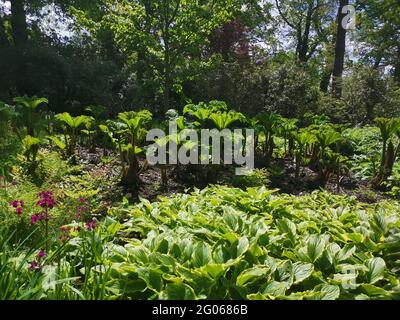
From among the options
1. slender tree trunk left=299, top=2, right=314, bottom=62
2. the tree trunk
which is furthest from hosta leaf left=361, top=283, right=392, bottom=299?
slender tree trunk left=299, top=2, right=314, bottom=62

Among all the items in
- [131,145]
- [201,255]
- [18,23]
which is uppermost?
[18,23]

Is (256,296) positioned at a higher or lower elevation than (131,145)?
lower

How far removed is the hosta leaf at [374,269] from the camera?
1.87 metres

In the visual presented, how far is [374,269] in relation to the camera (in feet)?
6.28

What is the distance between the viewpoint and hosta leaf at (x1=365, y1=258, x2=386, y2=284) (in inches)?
73.5

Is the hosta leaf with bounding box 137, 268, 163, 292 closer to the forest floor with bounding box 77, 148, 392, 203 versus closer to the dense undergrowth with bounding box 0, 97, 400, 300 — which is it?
the dense undergrowth with bounding box 0, 97, 400, 300

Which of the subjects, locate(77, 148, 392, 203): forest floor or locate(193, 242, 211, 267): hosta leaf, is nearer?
locate(193, 242, 211, 267): hosta leaf

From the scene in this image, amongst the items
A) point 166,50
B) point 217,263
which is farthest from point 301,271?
point 166,50

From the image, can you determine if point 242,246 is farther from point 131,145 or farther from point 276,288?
point 131,145

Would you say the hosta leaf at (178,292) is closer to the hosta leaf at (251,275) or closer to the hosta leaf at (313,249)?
the hosta leaf at (251,275)

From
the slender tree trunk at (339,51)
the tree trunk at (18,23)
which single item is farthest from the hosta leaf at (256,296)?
the tree trunk at (18,23)

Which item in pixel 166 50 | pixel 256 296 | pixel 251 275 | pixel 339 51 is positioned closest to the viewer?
pixel 256 296

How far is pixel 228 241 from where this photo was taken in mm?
2225
